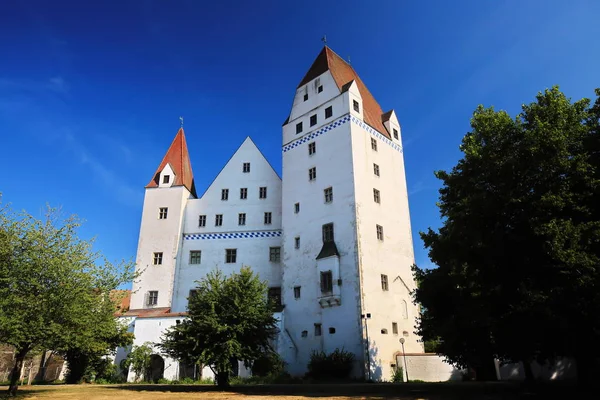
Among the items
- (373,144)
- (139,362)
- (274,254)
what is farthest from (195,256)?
(373,144)

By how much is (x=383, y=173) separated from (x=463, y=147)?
15271 mm

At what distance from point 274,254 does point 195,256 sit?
6.66 meters

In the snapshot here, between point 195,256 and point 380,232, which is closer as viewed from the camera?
point 380,232

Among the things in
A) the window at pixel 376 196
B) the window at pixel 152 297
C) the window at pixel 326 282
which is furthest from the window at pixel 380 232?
the window at pixel 152 297

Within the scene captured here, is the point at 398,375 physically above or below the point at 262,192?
below

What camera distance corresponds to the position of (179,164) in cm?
3906

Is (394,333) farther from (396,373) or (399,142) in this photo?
(399,142)

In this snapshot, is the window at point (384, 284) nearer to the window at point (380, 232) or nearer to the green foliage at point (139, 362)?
the window at point (380, 232)

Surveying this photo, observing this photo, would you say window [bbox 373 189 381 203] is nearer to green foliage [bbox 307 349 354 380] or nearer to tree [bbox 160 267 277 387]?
green foliage [bbox 307 349 354 380]

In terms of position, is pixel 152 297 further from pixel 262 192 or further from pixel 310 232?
pixel 310 232

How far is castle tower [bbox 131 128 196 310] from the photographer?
111ft

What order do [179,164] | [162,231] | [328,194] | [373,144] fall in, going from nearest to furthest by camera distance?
[328,194], [373,144], [162,231], [179,164]

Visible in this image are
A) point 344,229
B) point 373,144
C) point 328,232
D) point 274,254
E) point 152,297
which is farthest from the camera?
point 274,254

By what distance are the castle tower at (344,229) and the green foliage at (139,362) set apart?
9.73 meters
